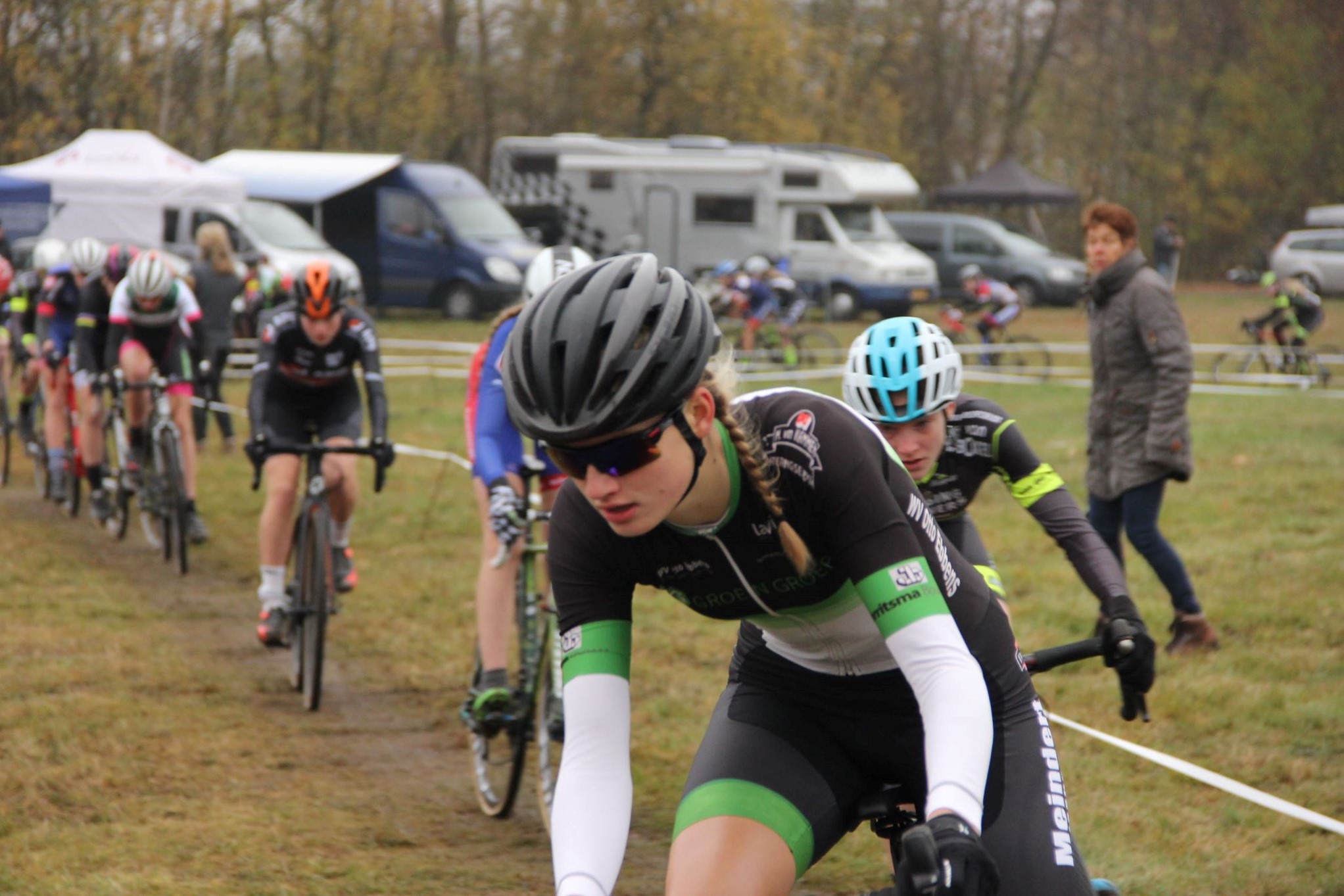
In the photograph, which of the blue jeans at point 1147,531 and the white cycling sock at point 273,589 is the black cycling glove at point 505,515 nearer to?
the white cycling sock at point 273,589

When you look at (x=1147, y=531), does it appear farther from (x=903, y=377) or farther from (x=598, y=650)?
(x=598, y=650)

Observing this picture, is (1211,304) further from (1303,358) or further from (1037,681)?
(1037,681)

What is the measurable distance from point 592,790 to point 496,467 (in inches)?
107

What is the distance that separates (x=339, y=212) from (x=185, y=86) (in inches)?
381

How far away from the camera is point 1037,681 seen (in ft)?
23.9

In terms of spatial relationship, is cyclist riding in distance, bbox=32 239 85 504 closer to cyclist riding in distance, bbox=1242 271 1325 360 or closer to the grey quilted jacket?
the grey quilted jacket

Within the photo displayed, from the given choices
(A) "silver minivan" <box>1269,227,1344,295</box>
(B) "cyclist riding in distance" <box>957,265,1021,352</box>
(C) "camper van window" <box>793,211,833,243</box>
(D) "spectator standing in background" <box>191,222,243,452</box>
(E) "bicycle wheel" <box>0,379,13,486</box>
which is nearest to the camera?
(E) "bicycle wheel" <box>0,379,13,486</box>

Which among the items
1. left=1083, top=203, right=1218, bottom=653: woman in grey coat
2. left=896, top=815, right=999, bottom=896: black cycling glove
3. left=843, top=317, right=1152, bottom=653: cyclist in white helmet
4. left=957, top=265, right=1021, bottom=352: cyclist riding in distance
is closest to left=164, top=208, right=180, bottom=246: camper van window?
left=957, top=265, right=1021, bottom=352: cyclist riding in distance

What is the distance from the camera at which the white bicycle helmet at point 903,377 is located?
4199 millimetres

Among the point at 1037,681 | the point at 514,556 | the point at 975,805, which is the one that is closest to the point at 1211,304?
the point at 1037,681

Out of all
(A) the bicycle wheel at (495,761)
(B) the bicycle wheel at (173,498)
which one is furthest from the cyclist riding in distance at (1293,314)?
(A) the bicycle wheel at (495,761)

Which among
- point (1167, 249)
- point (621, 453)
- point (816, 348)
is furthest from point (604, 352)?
point (1167, 249)

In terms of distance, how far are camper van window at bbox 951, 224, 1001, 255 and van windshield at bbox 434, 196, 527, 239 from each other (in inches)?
398

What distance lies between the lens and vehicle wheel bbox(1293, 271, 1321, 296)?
104 ft
